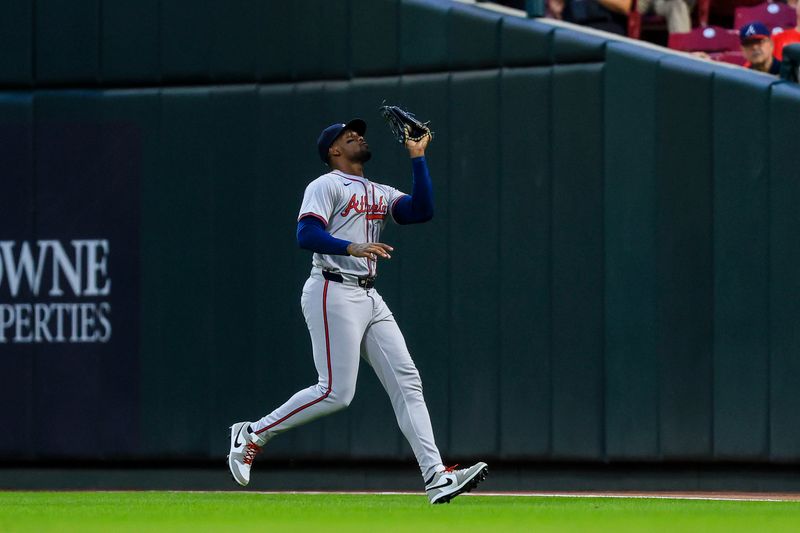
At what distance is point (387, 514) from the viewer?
6.23 meters

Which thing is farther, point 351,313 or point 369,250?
point 351,313

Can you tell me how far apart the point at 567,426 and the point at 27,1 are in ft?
14.1

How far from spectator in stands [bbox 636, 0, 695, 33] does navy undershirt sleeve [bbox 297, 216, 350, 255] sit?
447cm

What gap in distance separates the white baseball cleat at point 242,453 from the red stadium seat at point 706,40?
15.0 ft

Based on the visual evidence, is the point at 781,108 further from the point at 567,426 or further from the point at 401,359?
the point at 401,359

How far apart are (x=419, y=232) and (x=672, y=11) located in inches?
115

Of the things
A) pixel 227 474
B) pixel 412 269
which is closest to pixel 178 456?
pixel 227 474

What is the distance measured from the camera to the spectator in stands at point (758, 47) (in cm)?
852

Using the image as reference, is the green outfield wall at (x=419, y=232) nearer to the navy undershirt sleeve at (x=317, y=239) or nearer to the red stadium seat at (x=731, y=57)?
the red stadium seat at (x=731, y=57)

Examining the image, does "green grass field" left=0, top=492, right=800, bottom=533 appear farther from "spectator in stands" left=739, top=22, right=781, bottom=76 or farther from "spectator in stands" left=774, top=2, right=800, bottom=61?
"spectator in stands" left=774, top=2, right=800, bottom=61

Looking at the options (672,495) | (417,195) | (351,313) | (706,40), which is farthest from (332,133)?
(706,40)

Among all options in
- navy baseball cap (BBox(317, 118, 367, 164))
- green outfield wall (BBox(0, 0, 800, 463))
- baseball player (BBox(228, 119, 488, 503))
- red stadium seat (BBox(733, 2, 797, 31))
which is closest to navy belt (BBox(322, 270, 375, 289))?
baseball player (BBox(228, 119, 488, 503))

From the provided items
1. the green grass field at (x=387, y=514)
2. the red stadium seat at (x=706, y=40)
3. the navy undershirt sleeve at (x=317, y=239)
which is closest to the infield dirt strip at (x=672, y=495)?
the green grass field at (x=387, y=514)

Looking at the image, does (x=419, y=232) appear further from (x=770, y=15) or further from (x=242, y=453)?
(x=770, y=15)
